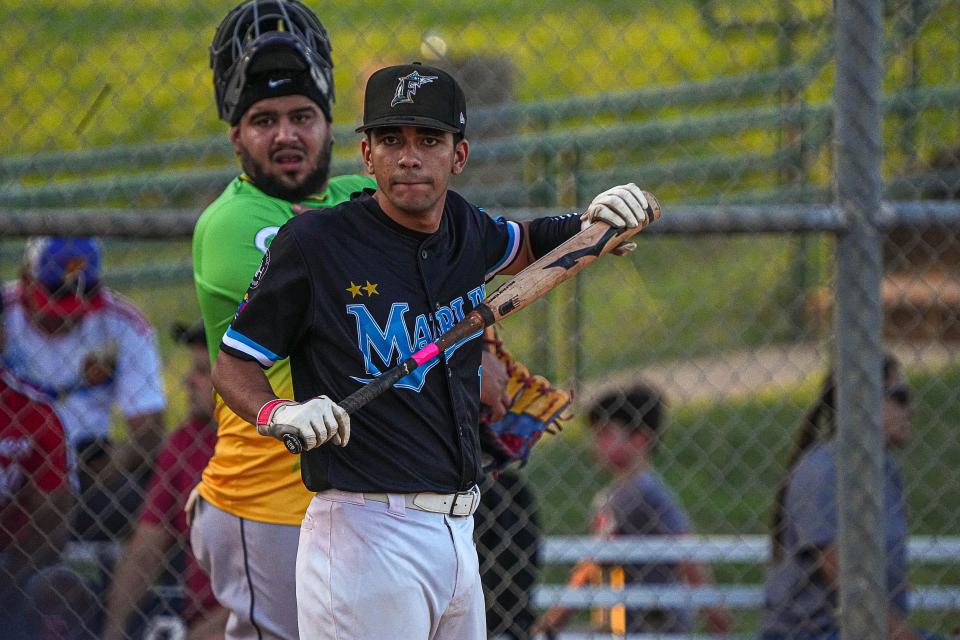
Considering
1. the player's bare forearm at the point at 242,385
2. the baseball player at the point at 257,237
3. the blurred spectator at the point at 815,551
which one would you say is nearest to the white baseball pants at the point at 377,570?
the player's bare forearm at the point at 242,385

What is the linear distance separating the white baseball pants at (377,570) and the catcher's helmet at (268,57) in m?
1.09

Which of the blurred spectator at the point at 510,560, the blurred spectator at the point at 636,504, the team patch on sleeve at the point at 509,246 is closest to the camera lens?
the team patch on sleeve at the point at 509,246

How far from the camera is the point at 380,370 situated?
2.52 meters

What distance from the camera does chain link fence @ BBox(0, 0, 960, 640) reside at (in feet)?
12.1

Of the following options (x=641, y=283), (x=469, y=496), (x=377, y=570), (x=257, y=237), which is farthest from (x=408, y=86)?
(x=641, y=283)

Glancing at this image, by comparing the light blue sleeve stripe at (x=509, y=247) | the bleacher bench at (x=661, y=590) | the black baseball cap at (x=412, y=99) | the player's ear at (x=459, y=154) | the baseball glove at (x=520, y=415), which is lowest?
the bleacher bench at (x=661, y=590)

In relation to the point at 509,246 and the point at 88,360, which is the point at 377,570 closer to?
the point at 509,246

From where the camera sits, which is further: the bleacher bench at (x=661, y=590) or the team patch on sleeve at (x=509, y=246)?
the bleacher bench at (x=661, y=590)

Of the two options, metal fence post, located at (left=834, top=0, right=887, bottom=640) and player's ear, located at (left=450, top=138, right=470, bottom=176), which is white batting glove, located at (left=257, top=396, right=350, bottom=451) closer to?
player's ear, located at (left=450, top=138, right=470, bottom=176)

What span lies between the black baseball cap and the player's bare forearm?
1.78 feet

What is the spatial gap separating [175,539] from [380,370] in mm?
2029

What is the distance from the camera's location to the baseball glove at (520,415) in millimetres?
3143

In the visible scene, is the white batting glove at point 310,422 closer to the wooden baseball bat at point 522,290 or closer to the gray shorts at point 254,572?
the wooden baseball bat at point 522,290

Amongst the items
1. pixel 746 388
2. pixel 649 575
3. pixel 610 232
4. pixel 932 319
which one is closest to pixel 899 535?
pixel 649 575
